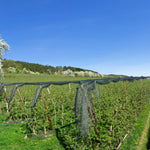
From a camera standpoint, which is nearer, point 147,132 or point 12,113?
point 147,132

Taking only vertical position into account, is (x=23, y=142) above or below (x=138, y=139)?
below

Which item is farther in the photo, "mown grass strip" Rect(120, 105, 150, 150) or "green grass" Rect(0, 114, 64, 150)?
"green grass" Rect(0, 114, 64, 150)

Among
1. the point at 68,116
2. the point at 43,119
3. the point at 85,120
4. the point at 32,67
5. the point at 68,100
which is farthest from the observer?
the point at 32,67

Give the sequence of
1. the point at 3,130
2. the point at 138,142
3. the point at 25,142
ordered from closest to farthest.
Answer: the point at 138,142 → the point at 25,142 → the point at 3,130

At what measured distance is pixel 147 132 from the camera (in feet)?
18.8

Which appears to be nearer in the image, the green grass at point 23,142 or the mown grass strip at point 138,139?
the mown grass strip at point 138,139

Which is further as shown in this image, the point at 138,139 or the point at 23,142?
the point at 23,142

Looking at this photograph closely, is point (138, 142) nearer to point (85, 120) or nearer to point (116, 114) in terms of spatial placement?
point (116, 114)

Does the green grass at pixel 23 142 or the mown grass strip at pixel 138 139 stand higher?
the mown grass strip at pixel 138 139

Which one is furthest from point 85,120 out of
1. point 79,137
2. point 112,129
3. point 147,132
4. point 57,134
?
point 147,132

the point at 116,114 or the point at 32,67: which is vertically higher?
the point at 32,67

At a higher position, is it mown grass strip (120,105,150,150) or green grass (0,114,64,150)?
mown grass strip (120,105,150,150)

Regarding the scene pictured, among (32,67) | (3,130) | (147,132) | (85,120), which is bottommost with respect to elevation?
(3,130)

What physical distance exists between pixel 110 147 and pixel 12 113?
6.02m
